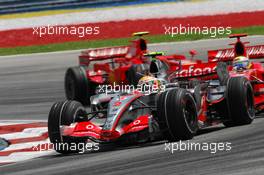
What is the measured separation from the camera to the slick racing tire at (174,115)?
11.5 meters

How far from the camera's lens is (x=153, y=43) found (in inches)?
1268

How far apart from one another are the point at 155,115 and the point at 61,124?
1.35 m

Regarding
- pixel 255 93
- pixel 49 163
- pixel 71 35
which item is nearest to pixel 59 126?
pixel 49 163

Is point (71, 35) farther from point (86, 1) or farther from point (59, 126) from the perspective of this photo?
point (59, 126)

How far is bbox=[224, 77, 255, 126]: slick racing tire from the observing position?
12680 millimetres

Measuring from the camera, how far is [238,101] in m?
12.7

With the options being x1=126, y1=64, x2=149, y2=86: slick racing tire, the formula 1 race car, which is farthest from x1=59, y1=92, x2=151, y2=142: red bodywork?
x1=126, y1=64, x2=149, y2=86: slick racing tire

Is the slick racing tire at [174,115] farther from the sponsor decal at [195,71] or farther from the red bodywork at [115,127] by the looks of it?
the sponsor decal at [195,71]

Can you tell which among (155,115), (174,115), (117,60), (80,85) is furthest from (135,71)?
(174,115)

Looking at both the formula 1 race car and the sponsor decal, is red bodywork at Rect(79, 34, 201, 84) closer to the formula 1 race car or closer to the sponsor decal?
the sponsor decal

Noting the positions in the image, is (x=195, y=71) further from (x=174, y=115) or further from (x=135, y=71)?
(x=174, y=115)

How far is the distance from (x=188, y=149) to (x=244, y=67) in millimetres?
4192

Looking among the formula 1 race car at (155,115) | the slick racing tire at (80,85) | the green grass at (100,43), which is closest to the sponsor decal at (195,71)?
the formula 1 race car at (155,115)

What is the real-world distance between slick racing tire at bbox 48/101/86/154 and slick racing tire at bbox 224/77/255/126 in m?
2.36
